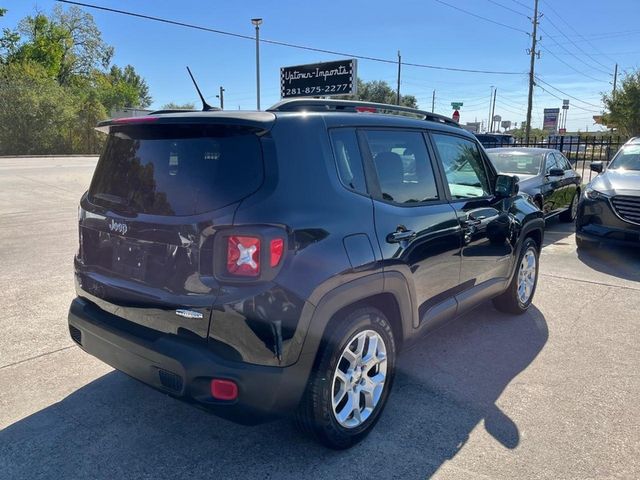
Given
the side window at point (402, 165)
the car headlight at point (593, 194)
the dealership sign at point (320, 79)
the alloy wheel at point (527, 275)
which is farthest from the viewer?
the dealership sign at point (320, 79)

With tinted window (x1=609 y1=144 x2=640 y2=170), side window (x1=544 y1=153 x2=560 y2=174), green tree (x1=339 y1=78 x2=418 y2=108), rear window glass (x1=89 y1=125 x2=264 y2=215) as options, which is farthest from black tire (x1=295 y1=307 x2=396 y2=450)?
green tree (x1=339 y1=78 x2=418 y2=108)

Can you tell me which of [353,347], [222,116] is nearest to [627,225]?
[353,347]

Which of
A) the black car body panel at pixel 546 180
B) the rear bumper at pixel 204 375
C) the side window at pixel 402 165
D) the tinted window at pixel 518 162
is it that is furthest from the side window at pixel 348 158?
the tinted window at pixel 518 162

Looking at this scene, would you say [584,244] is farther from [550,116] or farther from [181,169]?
[550,116]

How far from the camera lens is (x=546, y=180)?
29.1 feet

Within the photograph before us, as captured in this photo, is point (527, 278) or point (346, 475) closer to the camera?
point (346, 475)

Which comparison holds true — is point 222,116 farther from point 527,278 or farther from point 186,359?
point 527,278

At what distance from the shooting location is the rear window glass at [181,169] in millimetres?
2348

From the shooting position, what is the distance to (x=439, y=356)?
13.0ft

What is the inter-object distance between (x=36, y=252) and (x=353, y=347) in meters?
5.77

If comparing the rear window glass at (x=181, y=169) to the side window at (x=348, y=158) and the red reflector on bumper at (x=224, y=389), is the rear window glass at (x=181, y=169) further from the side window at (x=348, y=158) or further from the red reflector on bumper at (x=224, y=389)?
the red reflector on bumper at (x=224, y=389)

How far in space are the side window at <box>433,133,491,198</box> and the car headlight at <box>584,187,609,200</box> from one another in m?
4.14

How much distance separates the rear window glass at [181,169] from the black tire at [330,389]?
0.85m

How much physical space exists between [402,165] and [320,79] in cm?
1824
